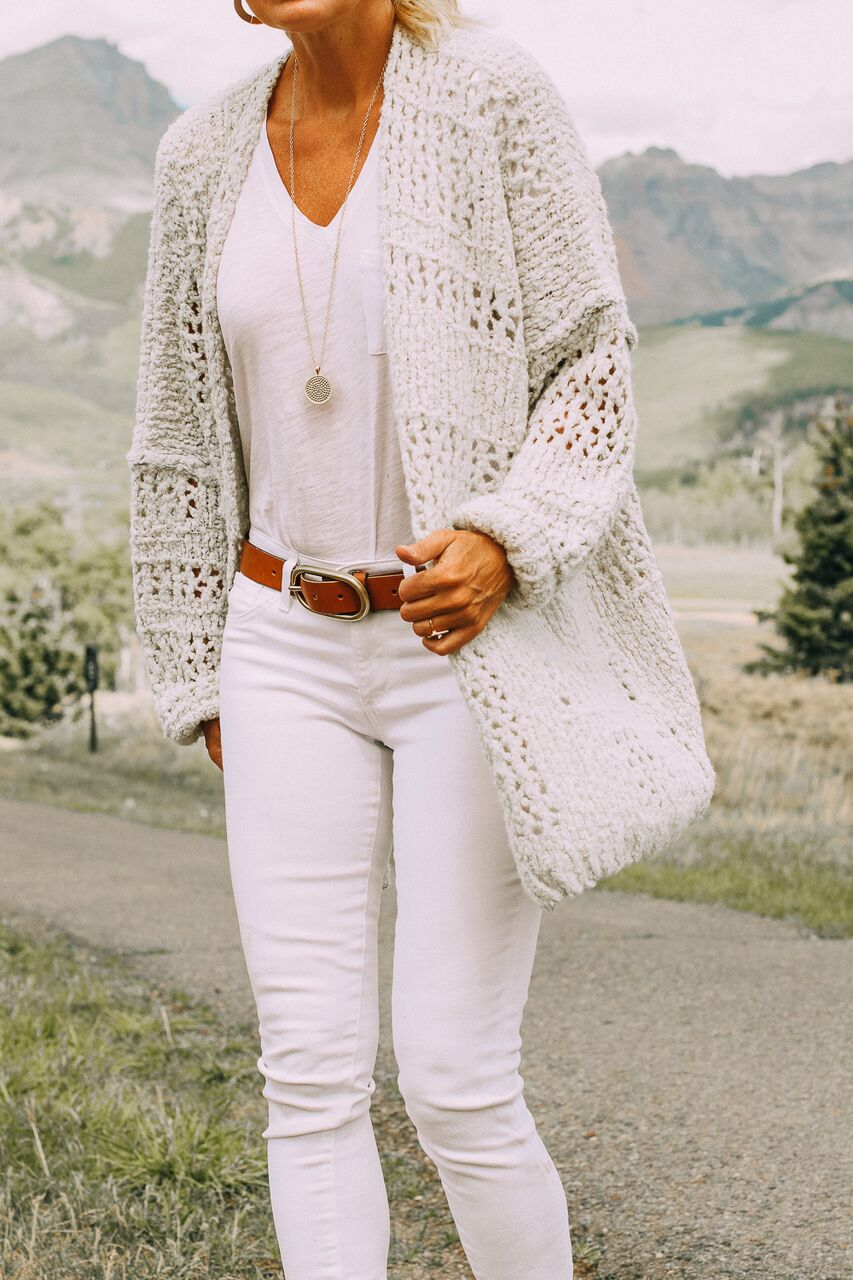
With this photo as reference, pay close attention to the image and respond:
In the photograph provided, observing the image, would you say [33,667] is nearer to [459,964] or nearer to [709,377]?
[709,377]

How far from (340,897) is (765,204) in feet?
170

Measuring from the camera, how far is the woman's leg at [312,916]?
1.89 metres

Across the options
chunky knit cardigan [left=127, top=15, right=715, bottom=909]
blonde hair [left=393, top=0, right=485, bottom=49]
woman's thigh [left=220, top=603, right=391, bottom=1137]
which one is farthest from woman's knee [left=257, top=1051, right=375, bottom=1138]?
blonde hair [left=393, top=0, right=485, bottom=49]

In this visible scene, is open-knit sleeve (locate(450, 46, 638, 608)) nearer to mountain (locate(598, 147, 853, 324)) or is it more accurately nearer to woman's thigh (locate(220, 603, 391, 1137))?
woman's thigh (locate(220, 603, 391, 1137))

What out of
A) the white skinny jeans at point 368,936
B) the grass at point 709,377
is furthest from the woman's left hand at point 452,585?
the grass at point 709,377

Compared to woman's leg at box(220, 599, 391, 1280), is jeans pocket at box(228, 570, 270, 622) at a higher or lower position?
higher

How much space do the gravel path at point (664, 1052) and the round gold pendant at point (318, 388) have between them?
1.79 metres

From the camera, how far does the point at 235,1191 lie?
3059 mm

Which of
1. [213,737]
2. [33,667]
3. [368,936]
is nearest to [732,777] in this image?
[213,737]

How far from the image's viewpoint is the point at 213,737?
2.31m

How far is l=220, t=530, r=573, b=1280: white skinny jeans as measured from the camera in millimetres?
1861

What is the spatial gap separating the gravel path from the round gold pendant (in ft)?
5.89

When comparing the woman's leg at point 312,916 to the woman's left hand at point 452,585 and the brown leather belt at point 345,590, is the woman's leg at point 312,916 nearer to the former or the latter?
the brown leather belt at point 345,590

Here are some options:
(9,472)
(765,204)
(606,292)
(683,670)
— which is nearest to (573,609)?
(683,670)
